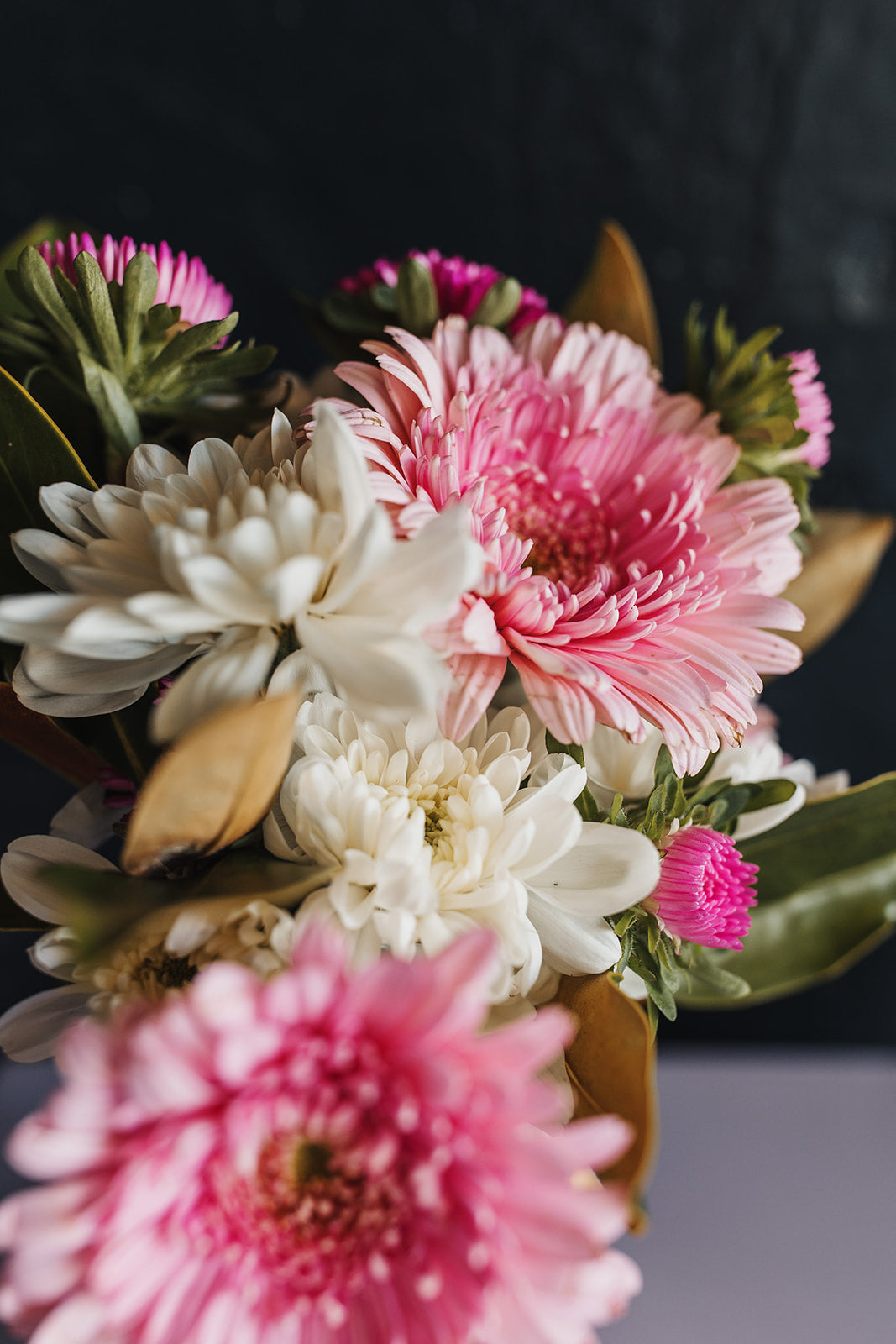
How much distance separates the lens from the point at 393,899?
33cm

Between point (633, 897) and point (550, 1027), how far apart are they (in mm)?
Answer: 106

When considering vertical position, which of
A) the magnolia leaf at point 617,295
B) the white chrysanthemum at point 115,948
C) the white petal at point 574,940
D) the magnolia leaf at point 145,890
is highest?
the magnolia leaf at point 617,295

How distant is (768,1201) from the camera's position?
24.9 inches

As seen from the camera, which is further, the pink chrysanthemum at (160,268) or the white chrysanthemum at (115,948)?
the pink chrysanthemum at (160,268)

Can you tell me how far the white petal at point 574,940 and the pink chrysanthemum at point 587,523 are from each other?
0.07 meters

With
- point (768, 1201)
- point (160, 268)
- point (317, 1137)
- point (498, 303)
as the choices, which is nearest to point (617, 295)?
point (498, 303)

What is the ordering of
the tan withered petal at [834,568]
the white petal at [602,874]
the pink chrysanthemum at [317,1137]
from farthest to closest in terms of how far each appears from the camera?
the tan withered petal at [834,568] → the white petal at [602,874] → the pink chrysanthemum at [317,1137]

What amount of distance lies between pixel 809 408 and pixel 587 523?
0.13 metres

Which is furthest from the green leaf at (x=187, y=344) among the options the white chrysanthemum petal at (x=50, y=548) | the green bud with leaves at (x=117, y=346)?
the white chrysanthemum petal at (x=50, y=548)

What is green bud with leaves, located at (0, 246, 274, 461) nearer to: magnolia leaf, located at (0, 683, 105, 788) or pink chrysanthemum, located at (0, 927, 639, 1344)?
magnolia leaf, located at (0, 683, 105, 788)

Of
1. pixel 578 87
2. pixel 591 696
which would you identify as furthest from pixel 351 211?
pixel 591 696

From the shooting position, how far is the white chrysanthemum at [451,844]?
34cm

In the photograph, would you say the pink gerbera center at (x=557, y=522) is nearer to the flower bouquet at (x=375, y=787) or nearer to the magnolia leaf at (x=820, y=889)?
the flower bouquet at (x=375, y=787)

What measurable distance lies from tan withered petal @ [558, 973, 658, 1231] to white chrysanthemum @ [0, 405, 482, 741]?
0.50 ft
